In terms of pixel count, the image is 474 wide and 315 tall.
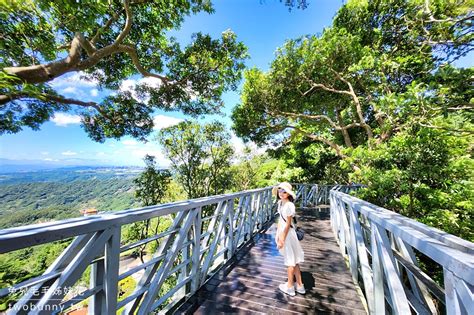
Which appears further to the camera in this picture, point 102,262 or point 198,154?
point 198,154

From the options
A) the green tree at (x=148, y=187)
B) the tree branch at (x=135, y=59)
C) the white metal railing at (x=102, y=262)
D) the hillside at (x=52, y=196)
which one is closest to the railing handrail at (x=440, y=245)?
the white metal railing at (x=102, y=262)

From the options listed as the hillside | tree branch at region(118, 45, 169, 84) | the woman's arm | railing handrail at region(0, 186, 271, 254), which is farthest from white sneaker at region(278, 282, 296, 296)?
the hillside

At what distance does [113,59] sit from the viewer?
630 cm

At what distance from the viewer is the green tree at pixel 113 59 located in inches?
130

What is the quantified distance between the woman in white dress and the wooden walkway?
0.41 ft

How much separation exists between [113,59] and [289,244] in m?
7.21

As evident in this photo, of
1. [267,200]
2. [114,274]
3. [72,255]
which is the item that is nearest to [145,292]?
[114,274]

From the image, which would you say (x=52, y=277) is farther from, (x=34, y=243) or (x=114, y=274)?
(x=114, y=274)

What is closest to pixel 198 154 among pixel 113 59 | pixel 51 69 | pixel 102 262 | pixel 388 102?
pixel 113 59

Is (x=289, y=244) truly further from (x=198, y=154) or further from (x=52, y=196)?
(x=52, y=196)

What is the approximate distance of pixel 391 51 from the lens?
7.33m

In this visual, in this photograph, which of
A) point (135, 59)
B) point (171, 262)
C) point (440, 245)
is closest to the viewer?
point (440, 245)

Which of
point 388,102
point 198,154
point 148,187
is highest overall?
point 388,102

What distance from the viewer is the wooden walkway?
241 centimetres
